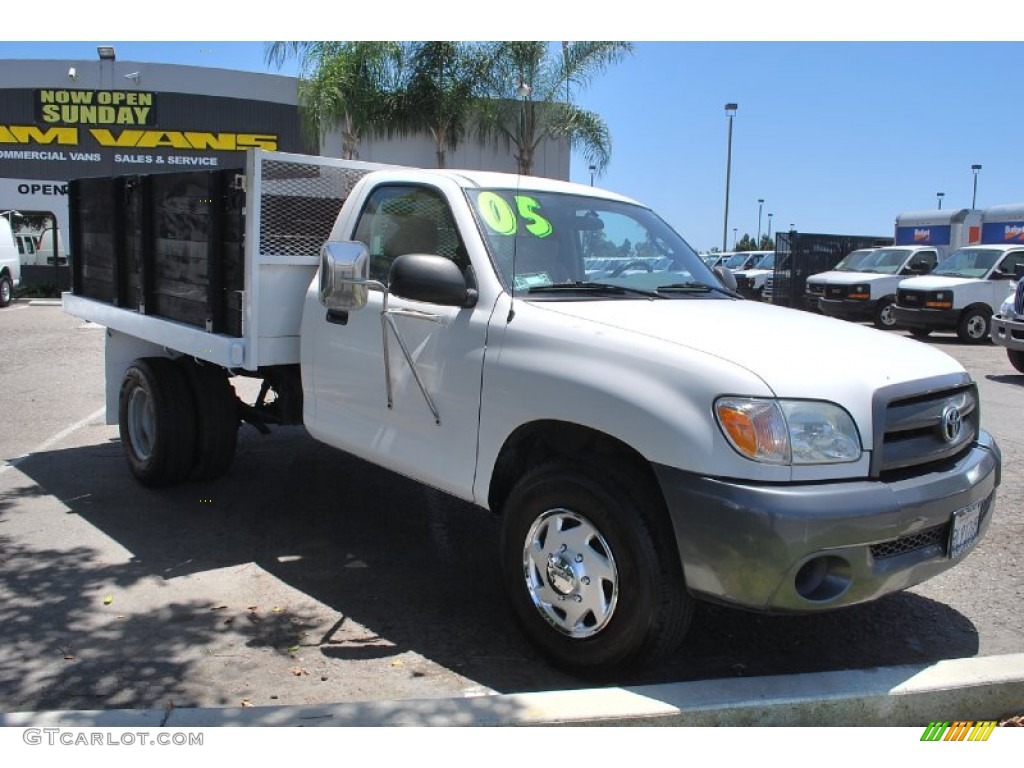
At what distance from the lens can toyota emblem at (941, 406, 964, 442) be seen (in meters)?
3.51

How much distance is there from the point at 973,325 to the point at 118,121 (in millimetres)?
24671

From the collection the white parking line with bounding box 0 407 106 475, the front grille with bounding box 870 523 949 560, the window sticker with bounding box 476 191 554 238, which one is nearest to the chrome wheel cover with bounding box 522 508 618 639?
the front grille with bounding box 870 523 949 560

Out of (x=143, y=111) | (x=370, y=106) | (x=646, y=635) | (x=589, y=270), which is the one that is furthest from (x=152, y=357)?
(x=143, y=111)

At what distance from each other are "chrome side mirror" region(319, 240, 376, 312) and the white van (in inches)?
820

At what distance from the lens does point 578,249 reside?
173 inches

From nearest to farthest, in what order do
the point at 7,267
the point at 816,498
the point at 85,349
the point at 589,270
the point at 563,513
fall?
1. the point at 816,498
2. the point at 563,513
3. the point at 589,270
4. the point at 85,349
5. the point at 7,267

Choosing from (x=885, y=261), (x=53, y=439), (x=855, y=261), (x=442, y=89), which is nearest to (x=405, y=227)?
(x=53, y=439)

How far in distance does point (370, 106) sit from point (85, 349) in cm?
909

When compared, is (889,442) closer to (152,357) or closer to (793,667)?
A: (793,667)

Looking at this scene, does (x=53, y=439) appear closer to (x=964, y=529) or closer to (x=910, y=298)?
(x=964, y=529)

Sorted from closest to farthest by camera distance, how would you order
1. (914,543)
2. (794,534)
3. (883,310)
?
(794,534)
(914,543)
(883,310)

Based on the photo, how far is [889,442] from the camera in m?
3.34

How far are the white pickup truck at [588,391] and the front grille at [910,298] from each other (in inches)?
546

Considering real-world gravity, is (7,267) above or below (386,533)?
above
